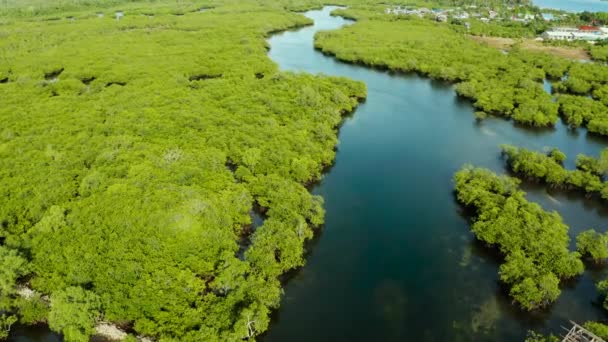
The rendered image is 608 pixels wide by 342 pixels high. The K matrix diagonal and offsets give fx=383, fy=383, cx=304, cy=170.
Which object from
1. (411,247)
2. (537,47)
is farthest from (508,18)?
(411,247)

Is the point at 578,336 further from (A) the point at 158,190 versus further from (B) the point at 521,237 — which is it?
(A) the point at 158,190

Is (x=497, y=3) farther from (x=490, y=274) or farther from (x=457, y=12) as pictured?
(x=490, y=274)

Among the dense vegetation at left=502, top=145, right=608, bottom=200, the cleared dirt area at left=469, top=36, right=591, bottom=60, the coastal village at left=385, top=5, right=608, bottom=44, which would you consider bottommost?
the dense vegetation at left=502, top=145, right=608, bottom=200

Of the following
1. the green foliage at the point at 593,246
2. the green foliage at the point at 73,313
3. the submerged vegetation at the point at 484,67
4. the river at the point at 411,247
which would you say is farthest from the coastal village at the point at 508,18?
the green foliage at the point at 73,313

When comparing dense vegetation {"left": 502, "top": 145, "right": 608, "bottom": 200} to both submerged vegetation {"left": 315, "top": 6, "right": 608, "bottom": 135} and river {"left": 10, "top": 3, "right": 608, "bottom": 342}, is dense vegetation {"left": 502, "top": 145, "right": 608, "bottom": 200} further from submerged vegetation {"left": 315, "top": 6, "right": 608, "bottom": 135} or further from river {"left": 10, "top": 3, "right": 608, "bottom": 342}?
submerged vegetation {"left": 315, "top": 6, "right": 608, "bottom": 135}

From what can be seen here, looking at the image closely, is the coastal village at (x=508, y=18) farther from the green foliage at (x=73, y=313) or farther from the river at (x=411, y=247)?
the green foliage at (x=73, y=313)

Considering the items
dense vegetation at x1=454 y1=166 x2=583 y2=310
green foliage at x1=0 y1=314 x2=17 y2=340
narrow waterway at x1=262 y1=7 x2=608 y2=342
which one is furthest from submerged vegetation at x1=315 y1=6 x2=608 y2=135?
green foliage at x1=0 y1=314 x2=17 y2=340
